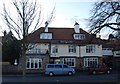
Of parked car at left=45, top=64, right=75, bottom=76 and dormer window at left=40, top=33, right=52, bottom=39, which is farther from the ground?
dormer window at left=40, top=33, right=52, bottom=39

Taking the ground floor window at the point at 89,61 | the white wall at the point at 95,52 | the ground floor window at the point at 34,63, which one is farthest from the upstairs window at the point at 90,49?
the ground floor window at the point at 34,63

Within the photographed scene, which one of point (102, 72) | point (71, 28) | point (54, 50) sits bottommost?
point (102, 72)

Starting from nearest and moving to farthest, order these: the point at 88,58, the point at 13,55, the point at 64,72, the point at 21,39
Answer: the point at 21,39 → the point at 64,72 → the point at 13,55 → the point at 88,58

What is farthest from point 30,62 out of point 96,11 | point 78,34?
point 96,11

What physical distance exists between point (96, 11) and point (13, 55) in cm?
3755

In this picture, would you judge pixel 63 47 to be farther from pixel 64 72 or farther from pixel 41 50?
pixel 64 72

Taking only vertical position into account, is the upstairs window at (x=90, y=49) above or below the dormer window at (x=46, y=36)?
below

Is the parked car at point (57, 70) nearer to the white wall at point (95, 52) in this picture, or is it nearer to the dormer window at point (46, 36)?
the dormer window at point (46, 36)

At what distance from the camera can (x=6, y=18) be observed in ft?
81.0

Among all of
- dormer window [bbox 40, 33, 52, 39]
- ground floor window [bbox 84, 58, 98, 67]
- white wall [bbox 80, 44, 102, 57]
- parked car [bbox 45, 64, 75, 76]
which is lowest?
parked car [bbox 45, 64, 75, 76]

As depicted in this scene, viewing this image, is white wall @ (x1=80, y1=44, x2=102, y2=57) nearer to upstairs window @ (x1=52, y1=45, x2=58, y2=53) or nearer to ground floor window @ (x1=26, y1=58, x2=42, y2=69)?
upstairs window @ (x1=52, y1=45, x2=58, y2=53)

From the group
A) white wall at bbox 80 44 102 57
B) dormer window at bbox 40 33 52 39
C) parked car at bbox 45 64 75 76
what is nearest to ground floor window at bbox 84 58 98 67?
white wall at bbox 80 44 102 57

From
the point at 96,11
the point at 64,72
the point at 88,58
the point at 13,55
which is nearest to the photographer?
the point at 96,11

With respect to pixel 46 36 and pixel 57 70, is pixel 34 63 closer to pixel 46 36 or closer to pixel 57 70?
pixel 46 36
